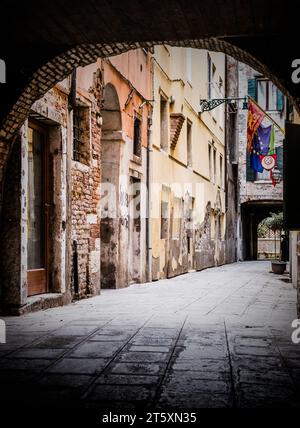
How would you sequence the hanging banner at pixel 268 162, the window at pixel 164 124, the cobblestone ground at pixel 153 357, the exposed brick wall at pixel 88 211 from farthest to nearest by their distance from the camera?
the hanging banner at pixel 268 162
the window at pixel 164 124
the exposed brick wall at pixel 88 211
the cobblestone ground at pixel 153 357

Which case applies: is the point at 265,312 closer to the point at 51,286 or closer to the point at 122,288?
the point at 51,286

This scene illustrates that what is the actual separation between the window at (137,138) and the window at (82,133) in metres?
3.42

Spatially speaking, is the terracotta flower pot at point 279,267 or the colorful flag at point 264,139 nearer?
the colorful flag at point 264,139

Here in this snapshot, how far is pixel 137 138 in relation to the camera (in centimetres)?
1337

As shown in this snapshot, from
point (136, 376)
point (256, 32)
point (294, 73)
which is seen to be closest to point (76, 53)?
point (256, 32)

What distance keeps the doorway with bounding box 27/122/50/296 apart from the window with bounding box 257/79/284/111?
21.2m

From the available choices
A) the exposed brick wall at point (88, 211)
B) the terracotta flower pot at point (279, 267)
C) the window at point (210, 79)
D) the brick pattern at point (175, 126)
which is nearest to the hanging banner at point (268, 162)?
the terracotta flower pot at point (279, 267)

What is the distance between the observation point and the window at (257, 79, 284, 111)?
27.8 metres

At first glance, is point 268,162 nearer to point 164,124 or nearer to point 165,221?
point 164,124

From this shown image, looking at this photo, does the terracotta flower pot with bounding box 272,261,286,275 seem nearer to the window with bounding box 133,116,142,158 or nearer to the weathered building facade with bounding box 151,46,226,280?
the weathered building facade with bounding box 151,46,226,280

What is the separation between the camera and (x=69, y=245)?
352 inches

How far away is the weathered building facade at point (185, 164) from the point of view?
14867mm

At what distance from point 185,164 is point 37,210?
10.1m

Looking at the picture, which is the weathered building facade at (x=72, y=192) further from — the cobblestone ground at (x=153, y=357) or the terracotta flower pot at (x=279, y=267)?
the terracotta flower pot at (x=279, y=267)
